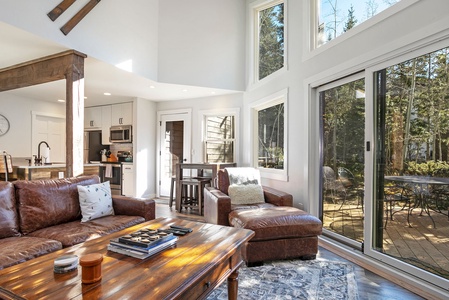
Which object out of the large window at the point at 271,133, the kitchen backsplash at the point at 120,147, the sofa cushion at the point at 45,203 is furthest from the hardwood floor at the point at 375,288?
the kitchen backsplash at the point at 120,147

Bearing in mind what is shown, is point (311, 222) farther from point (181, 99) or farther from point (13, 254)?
point (181, 99)

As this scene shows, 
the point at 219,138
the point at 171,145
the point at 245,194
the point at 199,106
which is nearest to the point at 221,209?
the point at 245,194

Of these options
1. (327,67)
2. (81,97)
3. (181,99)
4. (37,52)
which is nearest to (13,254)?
(81,97)

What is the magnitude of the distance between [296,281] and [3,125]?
634 cm

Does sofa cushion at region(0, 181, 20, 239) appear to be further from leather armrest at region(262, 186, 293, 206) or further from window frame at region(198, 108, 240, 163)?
window frame at region(198, 108, 240, 163)

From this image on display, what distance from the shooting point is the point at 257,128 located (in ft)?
16.2

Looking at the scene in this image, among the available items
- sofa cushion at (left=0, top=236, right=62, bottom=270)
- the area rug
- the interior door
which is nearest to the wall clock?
the interior door

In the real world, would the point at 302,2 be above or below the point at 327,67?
above

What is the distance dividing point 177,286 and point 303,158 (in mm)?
2718

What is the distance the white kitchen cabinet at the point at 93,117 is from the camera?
6508mm

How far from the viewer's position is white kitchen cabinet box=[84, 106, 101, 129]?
256 inches

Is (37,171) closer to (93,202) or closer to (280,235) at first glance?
(93,202)

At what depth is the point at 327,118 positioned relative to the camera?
127 inches

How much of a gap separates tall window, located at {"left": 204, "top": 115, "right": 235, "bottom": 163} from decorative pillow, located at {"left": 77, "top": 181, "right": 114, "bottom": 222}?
3.08 meters
